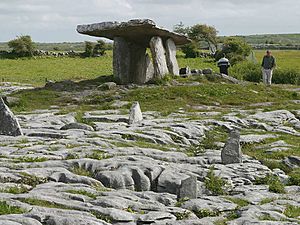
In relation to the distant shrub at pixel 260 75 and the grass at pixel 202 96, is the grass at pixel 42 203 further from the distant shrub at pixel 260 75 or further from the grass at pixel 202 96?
the distant shrub at pixel 260 75

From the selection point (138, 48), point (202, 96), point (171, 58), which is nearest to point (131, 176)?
point (202, 96)

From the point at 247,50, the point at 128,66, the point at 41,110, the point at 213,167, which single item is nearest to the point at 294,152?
the point at 213,167

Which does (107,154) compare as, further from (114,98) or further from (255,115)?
(114,98)

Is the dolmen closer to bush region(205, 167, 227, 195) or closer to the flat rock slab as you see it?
the flat rock slab

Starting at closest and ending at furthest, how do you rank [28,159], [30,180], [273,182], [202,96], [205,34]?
[30,180], [28,159], [273,182], [202,96], [205,34]

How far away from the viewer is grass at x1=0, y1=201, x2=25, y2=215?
400 inches

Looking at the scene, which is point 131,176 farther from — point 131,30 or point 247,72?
point 247,72

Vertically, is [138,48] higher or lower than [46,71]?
higher

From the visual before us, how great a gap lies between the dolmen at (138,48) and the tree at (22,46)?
41.3 m

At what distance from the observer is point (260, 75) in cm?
4109

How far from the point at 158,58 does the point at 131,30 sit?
7.10 ft

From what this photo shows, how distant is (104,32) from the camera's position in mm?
32969

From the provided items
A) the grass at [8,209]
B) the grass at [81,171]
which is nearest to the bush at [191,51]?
the grass at [81,171]

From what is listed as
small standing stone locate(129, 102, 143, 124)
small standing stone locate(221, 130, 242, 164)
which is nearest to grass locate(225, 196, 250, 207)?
small standing stone locate(221, 130, 242, 164)
